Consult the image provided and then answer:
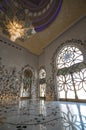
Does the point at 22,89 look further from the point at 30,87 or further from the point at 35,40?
the point at 35,40

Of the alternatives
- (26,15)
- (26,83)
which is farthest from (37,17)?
(26,83)

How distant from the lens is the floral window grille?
195 inches

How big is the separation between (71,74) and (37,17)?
467cm

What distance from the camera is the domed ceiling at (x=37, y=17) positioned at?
5.25 m

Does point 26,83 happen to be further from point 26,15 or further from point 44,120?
point 44,120

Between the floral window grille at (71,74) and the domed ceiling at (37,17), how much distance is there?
5.65 ft

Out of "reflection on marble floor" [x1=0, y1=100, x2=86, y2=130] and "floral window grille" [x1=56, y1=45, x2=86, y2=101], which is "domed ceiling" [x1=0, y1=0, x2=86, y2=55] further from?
"reflection on marble floor" [x1=0, y1=100, x2=86, y2=130]

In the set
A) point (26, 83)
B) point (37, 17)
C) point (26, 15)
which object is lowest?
A: point (26, 83)

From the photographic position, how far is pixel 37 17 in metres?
6.36

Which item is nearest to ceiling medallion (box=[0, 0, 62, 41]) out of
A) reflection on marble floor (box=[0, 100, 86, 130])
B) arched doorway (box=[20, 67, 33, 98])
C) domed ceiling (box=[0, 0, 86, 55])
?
domed ceiling (box=[0, 0, 86, 55])

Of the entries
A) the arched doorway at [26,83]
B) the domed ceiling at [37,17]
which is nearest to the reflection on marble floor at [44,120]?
the domed ceiling at [37,17]

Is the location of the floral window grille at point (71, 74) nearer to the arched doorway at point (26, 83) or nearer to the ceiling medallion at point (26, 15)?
the ceiling medallion at point (26, 15)

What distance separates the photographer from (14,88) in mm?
6848

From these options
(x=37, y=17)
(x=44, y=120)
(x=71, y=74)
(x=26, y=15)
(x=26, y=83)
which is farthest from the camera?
(x=26, y=83)
